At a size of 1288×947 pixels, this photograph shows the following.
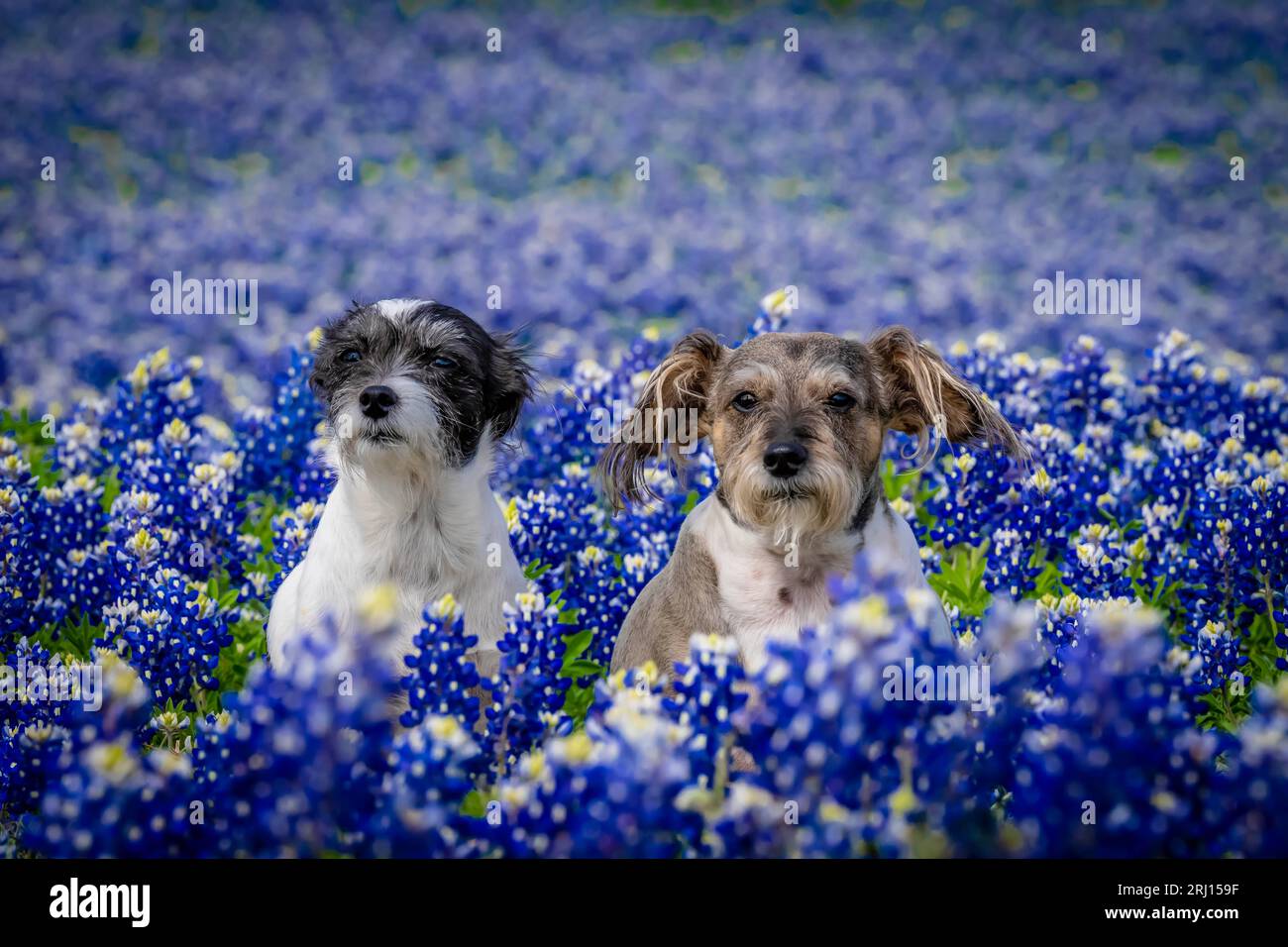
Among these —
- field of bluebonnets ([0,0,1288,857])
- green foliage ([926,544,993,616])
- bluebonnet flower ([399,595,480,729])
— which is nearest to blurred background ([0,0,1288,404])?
field of bluebonnets ([0,0,1288,857])

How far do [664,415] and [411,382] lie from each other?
3.46ft

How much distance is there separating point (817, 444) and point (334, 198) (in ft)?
34.9

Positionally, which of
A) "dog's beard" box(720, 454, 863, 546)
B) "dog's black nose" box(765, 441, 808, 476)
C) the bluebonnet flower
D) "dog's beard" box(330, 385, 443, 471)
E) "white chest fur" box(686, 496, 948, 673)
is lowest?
the bluebonnet flower

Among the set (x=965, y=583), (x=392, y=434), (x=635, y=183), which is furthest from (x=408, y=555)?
(x=635, y=183)

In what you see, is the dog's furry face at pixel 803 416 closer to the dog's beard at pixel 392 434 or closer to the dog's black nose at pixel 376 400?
the dog's beard at pixel 392 434

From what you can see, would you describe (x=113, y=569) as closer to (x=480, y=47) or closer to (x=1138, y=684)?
(x=1138, y=684)

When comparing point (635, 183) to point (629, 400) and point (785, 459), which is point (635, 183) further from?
point (785, 459)

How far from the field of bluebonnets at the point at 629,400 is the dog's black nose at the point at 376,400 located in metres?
1.07

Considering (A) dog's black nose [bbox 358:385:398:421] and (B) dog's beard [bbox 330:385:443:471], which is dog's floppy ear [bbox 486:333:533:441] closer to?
(B) dog's beard [bbox 330:385:443:471]

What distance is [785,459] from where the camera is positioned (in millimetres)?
4543

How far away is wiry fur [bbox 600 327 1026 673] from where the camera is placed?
15.4ft

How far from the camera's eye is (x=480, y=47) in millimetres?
11086

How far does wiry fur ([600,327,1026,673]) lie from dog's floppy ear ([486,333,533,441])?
0.73 m
